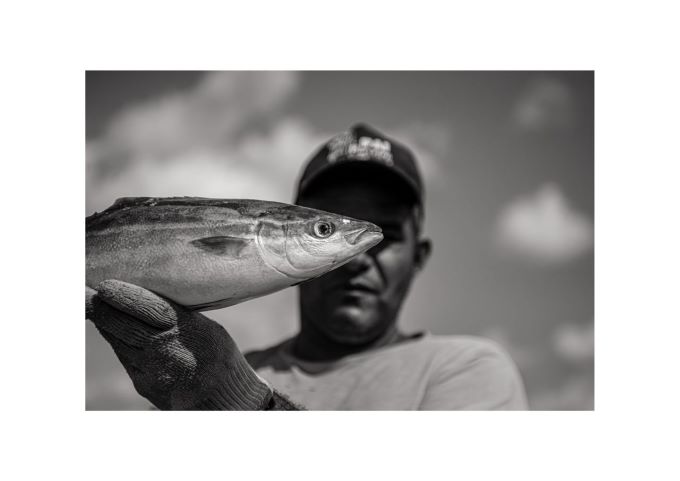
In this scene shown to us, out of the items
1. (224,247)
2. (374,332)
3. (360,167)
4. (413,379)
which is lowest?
(413,379)

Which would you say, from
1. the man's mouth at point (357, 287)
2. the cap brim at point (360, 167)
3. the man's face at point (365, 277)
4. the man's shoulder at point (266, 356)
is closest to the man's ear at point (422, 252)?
the man's face at point (365, 277)

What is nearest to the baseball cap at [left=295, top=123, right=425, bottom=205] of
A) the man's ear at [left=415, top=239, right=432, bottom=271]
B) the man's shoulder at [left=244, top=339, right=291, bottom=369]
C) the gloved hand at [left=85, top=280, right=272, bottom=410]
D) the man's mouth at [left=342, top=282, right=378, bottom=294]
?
the man's ear at [left=415, top=239, right=432, bottom=271]

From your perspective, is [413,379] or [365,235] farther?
[413,379]

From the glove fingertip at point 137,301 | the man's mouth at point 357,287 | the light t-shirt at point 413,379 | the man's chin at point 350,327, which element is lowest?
the light t-shirt at point 413,379

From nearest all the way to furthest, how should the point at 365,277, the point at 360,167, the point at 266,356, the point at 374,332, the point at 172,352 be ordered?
the point at 172,352 → the point at 365,277 → the point at 374,332 → the point at 360,167 → the point at 266,356

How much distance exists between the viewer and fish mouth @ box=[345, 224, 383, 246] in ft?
5.25

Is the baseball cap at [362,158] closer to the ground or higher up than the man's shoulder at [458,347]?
higher up

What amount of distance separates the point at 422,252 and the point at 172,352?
216 cm

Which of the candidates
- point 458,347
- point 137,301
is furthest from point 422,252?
point 137,301

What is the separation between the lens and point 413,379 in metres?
3.25

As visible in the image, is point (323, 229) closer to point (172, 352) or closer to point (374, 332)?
point (172, 352)

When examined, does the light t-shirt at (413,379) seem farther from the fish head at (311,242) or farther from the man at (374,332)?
the fish head at (311,242)

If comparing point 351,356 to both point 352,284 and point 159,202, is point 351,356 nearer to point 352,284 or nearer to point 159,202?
point 352,284

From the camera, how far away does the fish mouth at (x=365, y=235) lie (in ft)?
5.25
